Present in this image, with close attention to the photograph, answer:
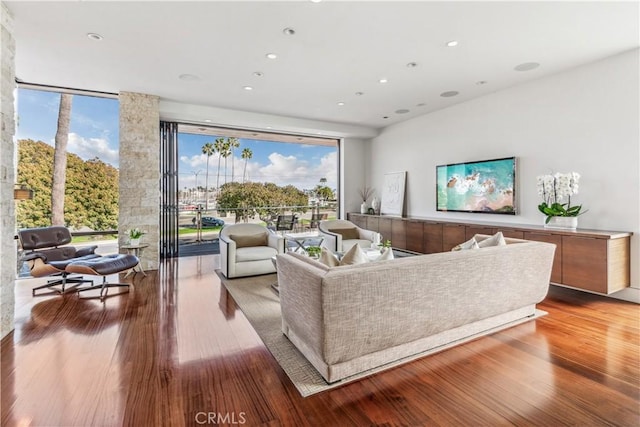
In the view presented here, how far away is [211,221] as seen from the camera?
296 inches

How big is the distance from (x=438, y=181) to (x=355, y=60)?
3.27 m

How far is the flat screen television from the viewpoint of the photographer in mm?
4891

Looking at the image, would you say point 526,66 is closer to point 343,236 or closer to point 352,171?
point 343,236

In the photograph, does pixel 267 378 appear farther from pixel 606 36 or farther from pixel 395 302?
pixel 606 36

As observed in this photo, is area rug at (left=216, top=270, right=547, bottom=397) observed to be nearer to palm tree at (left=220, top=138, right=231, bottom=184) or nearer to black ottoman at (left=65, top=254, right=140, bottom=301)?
black ottoman at (left=65, top=254, right=140, bottom=301)

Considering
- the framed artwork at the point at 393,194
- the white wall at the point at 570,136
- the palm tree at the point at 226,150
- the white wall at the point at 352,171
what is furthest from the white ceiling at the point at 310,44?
the palm tree at the point at 226,150

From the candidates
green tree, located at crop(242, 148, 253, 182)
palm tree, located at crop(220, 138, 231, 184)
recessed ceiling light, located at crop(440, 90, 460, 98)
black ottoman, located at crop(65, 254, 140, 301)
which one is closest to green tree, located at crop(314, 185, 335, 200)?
green tree, located at crop(242, 148, 253, 182)

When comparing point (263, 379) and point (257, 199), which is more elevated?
point (257, 199)

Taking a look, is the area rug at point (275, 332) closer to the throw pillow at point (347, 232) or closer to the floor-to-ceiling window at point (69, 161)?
the throw pillow at point (347, 232)

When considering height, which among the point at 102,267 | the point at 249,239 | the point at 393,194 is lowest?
the point at 102,267

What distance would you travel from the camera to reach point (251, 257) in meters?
4.62

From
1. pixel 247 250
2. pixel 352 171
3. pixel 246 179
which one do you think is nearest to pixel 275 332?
pixel 247 250

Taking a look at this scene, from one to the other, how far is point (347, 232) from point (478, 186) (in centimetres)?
251

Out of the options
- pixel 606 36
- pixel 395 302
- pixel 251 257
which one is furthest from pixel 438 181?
pixel 395 302
